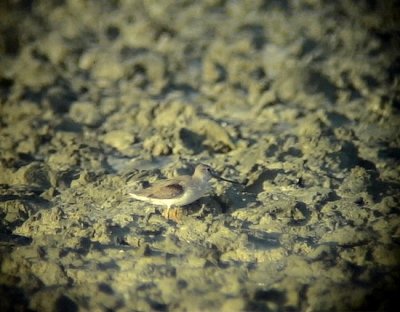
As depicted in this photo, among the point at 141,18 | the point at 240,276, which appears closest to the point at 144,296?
the point at 240,276

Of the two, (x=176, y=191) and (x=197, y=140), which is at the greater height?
(x=197, y=140)

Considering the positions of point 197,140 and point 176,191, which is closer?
point 176,191

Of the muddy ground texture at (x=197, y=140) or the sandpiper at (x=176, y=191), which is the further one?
the sandpiper at (x=176, y=191)

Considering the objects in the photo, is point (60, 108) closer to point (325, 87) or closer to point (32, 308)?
point (32, 308)
